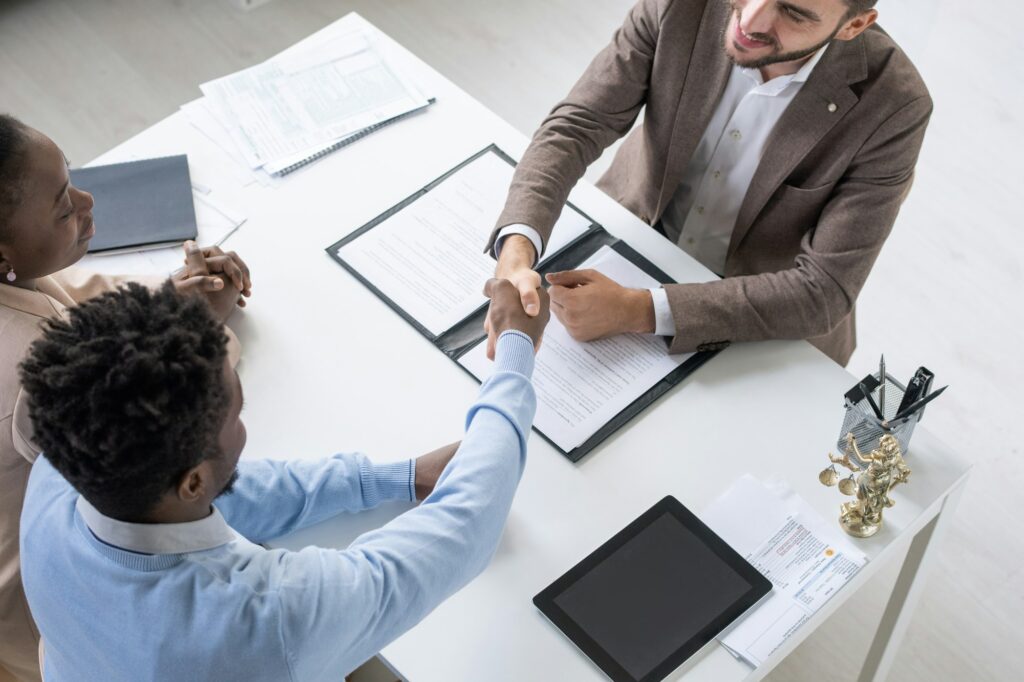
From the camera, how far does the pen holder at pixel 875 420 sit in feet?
4.84

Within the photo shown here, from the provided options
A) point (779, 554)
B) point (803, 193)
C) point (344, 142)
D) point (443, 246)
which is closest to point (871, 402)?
point (779, 554)

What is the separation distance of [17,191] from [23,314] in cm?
17

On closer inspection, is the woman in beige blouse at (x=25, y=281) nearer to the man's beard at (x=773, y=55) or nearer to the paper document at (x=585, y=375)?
the paper document at (x=585, y=375)

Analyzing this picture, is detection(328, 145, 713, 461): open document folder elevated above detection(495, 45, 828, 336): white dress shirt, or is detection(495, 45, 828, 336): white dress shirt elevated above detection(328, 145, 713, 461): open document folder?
detection(495, 45, 828, 336): white dress shirt

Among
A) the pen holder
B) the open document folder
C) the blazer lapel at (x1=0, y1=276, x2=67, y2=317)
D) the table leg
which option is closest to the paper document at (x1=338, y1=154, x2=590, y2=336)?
the open document folder

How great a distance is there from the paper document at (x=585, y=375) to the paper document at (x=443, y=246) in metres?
0.12

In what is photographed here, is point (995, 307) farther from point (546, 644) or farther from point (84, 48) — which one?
point (84, 48)

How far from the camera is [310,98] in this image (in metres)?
2.01

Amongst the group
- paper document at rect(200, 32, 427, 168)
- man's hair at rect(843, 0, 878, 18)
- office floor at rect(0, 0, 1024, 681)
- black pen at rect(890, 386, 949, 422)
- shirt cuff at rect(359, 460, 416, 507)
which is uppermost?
man's hair at rect(843, 0, 878, 18)

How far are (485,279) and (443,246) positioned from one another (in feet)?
0.33

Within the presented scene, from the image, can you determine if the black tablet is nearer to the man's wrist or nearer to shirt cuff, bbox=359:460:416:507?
shirt cuff, bbox=359:460:416:507

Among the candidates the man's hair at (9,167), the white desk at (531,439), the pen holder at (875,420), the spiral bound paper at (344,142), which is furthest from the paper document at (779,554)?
the man's hair at (9,167)

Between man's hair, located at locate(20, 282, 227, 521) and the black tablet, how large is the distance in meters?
0.54

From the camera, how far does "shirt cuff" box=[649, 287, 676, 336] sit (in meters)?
1.66
